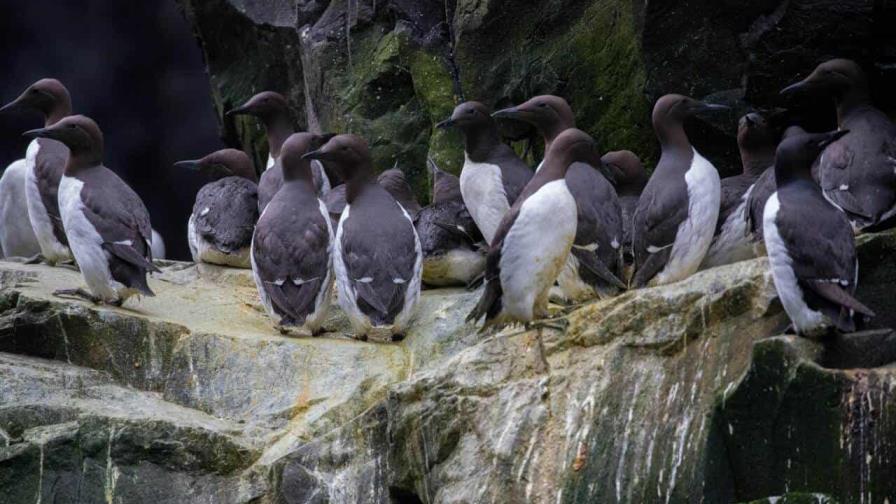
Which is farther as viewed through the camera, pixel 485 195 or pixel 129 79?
pixel 129 79

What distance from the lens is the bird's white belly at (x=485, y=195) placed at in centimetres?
973

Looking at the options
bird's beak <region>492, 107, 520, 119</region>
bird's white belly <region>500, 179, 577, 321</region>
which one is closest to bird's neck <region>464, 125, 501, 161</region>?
bird's beak <region>492, 107, 520, 119</region>

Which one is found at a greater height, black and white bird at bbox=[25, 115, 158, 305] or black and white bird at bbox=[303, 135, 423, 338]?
black and white bird at bbox=[25, 115, 158, 305]

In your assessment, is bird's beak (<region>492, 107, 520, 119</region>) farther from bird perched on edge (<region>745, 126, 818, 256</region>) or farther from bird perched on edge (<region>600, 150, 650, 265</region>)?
bird perched on edge (<region>745, 126, 818, 256</region>)

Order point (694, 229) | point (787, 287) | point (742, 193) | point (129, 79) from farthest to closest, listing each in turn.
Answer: point (129, 79) → point (742, 193) → point (694, 229) → point (787, 287)

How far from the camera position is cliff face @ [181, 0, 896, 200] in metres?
9.38

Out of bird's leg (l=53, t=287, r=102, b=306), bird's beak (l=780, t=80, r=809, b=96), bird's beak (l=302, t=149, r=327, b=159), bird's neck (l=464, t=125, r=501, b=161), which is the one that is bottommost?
bird's neck (l=464, t=125, r=501, b=161)

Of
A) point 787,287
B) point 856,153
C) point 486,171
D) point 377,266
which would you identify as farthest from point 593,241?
point 787,287

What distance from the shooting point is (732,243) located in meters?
8.98

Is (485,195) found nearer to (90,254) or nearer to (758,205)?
(758,205)

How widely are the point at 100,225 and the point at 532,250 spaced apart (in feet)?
9.38

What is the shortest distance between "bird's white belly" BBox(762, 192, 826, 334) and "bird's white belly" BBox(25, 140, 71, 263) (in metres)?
5.22

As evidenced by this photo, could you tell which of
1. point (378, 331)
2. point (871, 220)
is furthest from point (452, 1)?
point (871, 220)

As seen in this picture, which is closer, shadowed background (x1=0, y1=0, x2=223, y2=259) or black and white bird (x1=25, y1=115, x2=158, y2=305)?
black and white bird (x1=25, y1=115, x2=158, y2=305)
